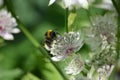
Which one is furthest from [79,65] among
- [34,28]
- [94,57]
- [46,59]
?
[34,28]

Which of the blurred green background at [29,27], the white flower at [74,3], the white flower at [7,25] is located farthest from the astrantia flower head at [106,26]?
the blurred green background at [29,27]

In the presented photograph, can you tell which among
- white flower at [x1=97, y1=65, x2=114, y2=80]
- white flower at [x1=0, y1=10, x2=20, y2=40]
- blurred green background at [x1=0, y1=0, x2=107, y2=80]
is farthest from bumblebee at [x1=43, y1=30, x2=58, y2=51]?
blurred green background at [x1=0, y1=0, x2=107, y2=80]

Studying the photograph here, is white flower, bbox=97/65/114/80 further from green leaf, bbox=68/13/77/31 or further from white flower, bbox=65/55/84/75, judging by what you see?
green leaf, bbox=68/13/77/31

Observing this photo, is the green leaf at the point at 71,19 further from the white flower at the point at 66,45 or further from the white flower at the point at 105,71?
the white flower at the point at 105,71

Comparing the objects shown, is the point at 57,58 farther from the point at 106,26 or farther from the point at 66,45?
the point at 106,26

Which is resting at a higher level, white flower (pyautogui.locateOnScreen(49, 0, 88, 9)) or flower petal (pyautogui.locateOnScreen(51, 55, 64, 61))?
white flower (pyautogui.locateOnScreen(49, 0, 88, 9))

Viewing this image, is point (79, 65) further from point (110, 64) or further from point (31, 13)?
point (31, 13)

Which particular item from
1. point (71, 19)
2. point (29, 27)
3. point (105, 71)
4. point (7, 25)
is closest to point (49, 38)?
point (71, 19)
